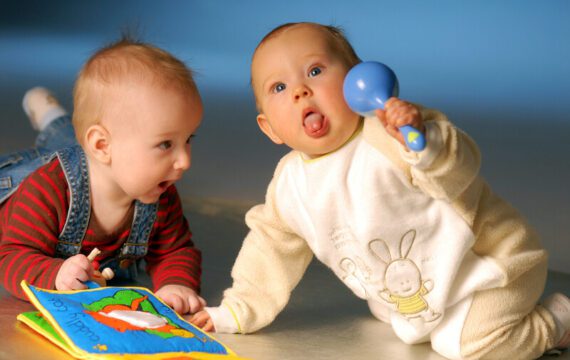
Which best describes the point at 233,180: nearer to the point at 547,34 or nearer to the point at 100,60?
the point at 100,60

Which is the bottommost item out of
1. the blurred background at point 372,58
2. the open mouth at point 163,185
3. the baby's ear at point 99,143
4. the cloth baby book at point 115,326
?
the blurred background at point 372,58

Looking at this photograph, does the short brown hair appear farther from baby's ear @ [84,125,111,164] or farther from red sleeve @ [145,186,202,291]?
red sleeve @ [145,186,202,291]

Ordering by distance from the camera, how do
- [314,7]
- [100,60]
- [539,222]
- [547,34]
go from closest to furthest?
[100,60], [539,222], [547,34], [314,7]

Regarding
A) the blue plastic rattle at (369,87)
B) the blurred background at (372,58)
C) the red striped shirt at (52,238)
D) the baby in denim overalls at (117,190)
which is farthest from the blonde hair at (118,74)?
the blurred background at (372,58)

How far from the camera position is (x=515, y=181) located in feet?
7.55

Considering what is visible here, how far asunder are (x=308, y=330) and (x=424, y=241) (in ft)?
0.90

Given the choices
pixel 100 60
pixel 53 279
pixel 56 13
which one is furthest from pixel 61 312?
pixel 56 13

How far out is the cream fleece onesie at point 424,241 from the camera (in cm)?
127

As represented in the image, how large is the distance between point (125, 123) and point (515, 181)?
1.08 m

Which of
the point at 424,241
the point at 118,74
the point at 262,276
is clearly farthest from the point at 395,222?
the point at 118,74

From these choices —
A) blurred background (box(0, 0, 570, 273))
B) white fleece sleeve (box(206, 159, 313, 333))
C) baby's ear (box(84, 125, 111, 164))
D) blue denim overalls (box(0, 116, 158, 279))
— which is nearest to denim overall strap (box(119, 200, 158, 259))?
blue denim overalls (box(0, 116, 158, 279))

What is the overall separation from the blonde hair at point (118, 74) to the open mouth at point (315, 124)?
0.30 m

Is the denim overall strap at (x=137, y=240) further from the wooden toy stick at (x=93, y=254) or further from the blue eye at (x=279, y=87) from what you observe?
the blue eye at (x=279, y=87)

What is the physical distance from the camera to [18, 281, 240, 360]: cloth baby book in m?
1.29
